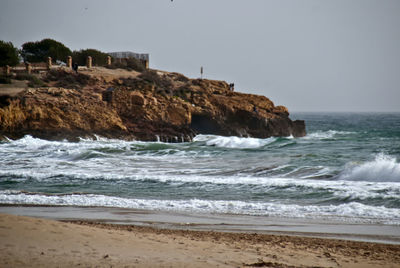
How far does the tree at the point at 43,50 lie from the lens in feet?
198

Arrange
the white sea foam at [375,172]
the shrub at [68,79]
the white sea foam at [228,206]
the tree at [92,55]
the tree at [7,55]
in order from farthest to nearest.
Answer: the tree at [92,55]
the tree at [7,55]
the shrub at [68,79]
the white sea foam at [375,172]
the white sea foam at [228,206]

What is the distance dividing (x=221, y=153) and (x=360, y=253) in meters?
21.4

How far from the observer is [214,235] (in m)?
8.69

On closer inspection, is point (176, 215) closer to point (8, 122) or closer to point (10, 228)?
point (10, 228)

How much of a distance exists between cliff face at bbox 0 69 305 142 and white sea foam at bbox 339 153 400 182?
22.3 m

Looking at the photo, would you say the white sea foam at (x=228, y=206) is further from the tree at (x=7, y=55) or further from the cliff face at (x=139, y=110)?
the tree at (x=7, y=55)

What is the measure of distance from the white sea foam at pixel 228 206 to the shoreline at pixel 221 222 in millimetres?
564

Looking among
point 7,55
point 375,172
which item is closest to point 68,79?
point 7,55

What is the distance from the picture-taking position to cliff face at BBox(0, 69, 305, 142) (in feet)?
115

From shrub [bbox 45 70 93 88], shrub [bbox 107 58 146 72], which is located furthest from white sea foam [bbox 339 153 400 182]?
shrub [bbox 107 58 146 72]

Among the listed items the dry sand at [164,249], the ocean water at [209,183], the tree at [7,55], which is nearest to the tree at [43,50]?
the tree at [7,55]

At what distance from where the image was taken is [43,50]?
63.4 metres

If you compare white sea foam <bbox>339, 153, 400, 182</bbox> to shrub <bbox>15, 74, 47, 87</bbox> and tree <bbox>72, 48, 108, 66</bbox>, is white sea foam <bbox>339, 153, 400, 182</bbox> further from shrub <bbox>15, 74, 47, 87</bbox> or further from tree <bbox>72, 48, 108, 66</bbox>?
tree <bbox>72, 48, 108, 66</bbox>

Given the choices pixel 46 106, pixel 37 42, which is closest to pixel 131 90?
pixel 46 106
